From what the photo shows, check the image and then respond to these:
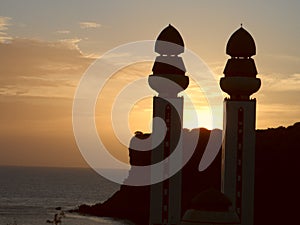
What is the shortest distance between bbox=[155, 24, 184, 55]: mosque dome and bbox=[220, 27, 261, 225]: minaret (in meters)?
4.25

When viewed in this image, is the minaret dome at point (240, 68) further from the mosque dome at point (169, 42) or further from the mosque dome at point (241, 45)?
the mosque dome at point (169, 42)

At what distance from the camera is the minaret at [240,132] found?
64.0 m

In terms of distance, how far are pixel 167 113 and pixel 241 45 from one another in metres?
7.49

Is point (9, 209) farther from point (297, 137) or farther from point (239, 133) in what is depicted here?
point (239, 133)

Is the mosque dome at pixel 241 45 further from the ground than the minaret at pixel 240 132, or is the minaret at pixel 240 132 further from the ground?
the mosque dome at pixel 241 45

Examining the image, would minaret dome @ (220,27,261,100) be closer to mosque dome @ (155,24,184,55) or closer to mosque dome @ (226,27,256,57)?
mosque dome @ (226,27,256,57)

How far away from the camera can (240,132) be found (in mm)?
64688

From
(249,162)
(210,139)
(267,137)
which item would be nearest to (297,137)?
(267,137)

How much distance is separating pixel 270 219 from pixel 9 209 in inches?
2552

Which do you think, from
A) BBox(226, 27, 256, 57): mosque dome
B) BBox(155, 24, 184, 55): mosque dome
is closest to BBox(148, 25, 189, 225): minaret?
BBox(155, 24, 184, 55): mosque dome

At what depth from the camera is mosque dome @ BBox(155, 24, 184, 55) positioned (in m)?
67.1

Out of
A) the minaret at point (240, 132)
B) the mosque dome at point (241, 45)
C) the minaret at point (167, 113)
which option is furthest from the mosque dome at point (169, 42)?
the minaret at point (240, 132)

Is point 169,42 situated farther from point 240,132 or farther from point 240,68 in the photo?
point 240,132

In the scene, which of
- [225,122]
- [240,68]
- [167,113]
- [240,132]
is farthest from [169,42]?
[240,132]
